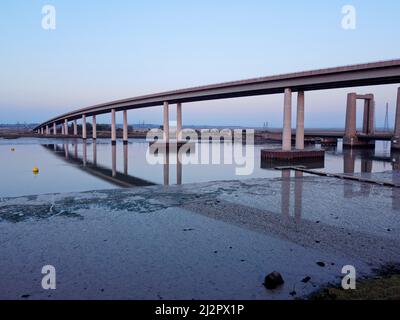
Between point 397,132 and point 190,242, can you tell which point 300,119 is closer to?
point 397,132

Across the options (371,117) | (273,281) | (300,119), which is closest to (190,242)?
(273,281)

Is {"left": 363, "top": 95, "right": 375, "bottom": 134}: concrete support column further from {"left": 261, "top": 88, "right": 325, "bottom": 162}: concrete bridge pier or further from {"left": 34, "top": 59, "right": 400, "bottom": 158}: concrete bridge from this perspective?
{"left": 261, "top": 88, "right": 325, "bottom": 162}: concrete bridge pier

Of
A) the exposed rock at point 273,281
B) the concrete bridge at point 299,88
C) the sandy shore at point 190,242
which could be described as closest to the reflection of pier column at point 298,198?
the sandy shore at point 190,242

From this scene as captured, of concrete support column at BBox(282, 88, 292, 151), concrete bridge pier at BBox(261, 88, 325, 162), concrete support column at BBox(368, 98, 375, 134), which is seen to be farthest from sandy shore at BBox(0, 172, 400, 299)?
concrete support column at BBox(368, 98, 375, 134)

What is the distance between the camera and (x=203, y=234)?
1013 cm

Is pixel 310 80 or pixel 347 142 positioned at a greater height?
pixel 310 80

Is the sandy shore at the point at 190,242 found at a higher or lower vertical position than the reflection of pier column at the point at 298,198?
higher

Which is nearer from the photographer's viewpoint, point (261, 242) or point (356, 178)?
point (261, 242)

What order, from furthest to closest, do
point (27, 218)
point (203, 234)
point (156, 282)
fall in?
point (27, 218), point (203, 234), point (156, 282)

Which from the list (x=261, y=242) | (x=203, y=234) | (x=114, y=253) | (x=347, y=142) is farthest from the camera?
(x=347, y=142)

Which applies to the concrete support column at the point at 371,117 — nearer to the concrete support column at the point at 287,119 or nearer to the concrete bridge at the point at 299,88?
the concrete bridge at the point at 299,88
